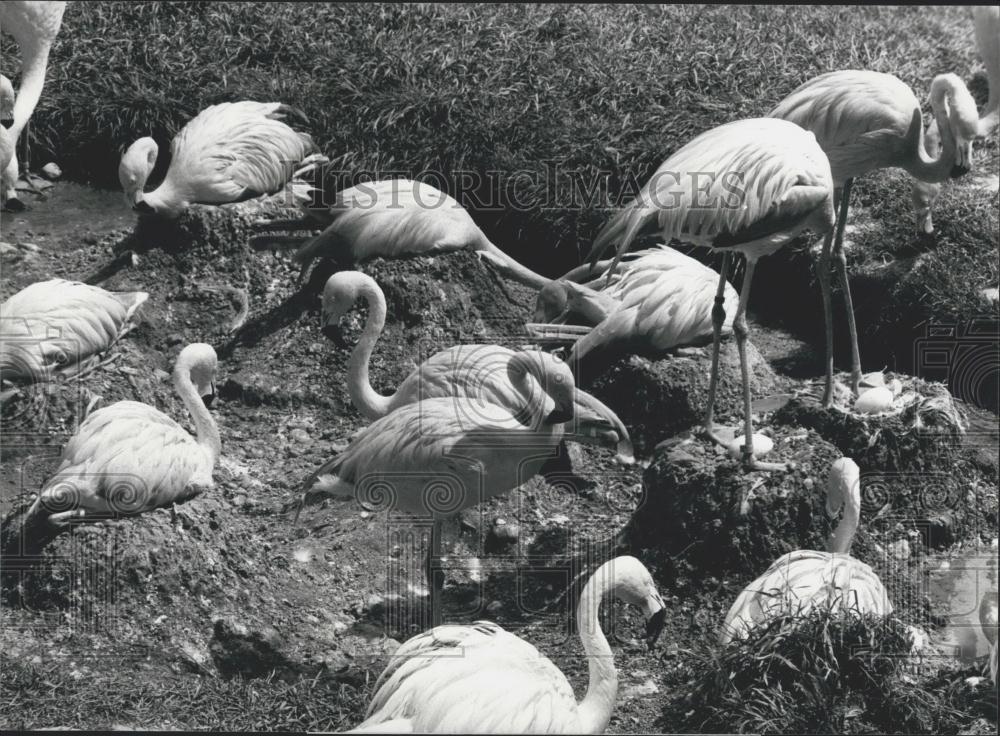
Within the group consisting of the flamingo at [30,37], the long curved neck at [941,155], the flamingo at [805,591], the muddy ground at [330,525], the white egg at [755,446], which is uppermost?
the long curved neck at [941,155]

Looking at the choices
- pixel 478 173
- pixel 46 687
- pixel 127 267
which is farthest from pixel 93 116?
pixel 46 687

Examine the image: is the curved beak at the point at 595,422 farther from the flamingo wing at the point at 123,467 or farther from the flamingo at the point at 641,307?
the flamingo wing at the point at 123,467

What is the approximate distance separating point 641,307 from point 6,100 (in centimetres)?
327

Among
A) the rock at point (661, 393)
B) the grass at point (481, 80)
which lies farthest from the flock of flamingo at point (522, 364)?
the grass at point (481, 80)

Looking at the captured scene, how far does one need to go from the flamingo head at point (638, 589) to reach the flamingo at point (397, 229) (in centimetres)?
243

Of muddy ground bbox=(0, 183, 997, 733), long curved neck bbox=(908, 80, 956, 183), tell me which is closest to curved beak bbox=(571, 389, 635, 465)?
muddy ground bbox=(0, 183, 997, 733)

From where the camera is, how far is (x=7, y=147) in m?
6.46

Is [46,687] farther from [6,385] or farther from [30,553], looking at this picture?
[6,385]

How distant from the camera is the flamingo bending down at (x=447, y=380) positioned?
5.45m

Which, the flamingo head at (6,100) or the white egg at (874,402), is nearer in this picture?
the white egg at (874,402)

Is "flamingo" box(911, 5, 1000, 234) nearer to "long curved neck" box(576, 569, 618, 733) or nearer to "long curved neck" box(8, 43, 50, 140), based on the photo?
"long curved neck" box(576, 569, 618, 733)

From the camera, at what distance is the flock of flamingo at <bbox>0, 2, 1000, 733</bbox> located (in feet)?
13.7

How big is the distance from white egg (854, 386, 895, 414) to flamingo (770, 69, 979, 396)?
121mm

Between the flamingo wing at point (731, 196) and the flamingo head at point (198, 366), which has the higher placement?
the flamingo wing at point (731, 196)
